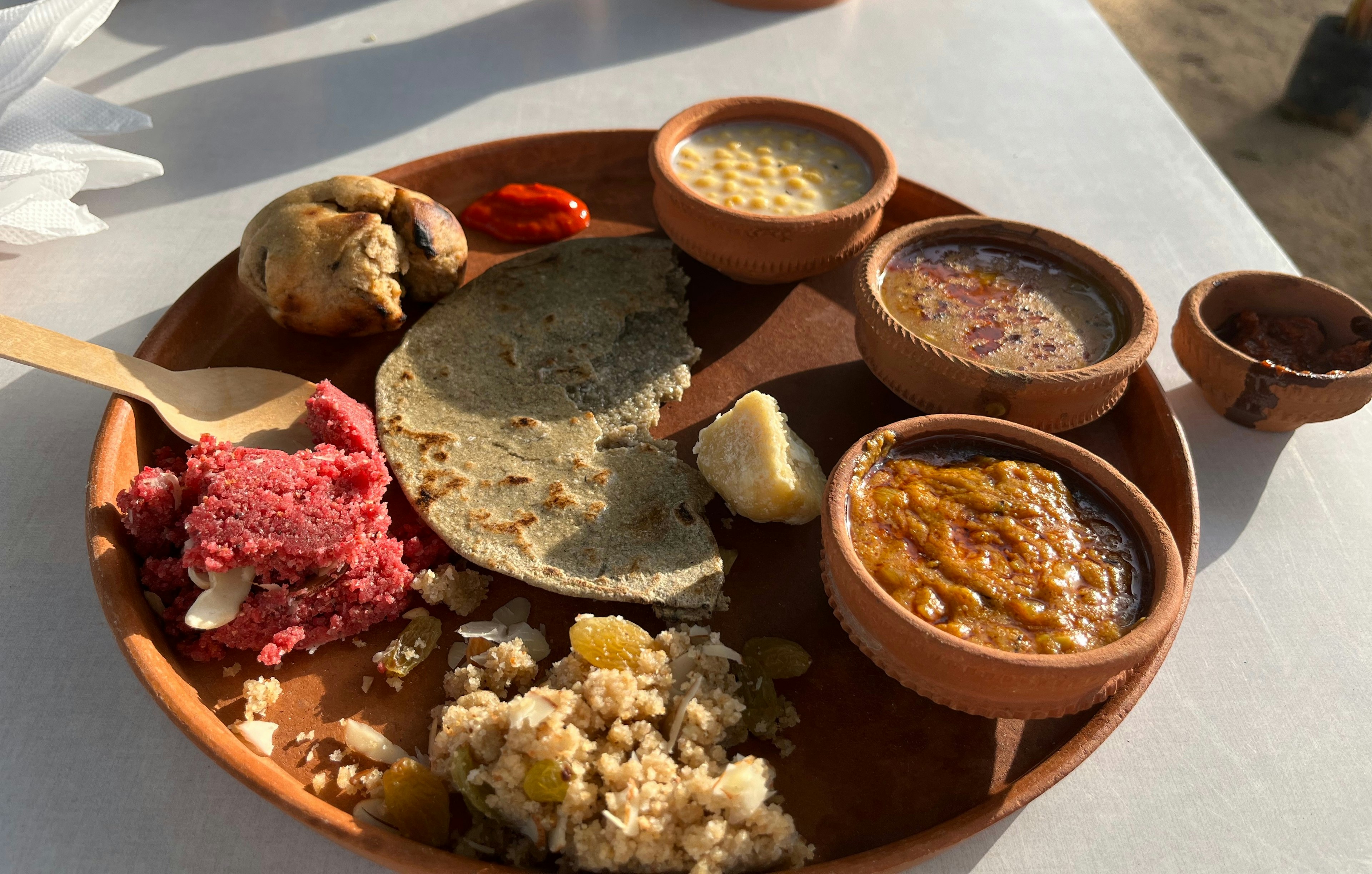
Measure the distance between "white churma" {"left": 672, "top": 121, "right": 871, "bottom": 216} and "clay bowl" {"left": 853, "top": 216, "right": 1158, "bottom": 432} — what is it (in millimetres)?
339

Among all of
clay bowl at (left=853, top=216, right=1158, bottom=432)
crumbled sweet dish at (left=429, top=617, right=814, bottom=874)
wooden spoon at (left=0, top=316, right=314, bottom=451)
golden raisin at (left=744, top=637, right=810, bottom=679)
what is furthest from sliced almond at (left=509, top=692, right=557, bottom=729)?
clay bowl at (left=853, top=216, right=1158, bottom=432)

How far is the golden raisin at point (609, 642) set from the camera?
1.94 m

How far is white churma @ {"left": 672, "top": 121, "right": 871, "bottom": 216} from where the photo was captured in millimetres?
2969

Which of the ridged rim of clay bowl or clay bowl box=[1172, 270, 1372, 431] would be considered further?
the ridged rim of clay bowl

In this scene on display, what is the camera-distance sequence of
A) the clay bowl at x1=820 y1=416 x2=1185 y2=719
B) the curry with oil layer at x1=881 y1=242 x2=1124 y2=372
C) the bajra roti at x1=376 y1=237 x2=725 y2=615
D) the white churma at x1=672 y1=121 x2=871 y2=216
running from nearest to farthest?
the clay bowl at x1=820 y1=416 x2=1185 y2=719
the bajra roti at x1=376 y1=237 x2=725 y2=615
the curry with oil layer at x1=881 y1=242 x2=1124 y2=372
the white churma at x1=672 y1=121 x2=871 y2=216

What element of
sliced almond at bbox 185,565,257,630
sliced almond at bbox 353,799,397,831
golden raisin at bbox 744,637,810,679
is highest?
sliced almond at bbox 185,565,257,630

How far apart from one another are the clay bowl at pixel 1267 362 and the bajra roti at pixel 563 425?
1.52m

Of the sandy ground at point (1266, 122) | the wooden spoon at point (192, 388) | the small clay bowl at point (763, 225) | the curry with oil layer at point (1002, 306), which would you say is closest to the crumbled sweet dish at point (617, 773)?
the wooden spoon at point (192, 388)

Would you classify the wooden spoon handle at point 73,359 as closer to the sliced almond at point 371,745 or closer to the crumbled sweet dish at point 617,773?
the sliced almond at point 371,745

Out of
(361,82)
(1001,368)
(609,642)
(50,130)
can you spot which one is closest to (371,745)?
(609,642)

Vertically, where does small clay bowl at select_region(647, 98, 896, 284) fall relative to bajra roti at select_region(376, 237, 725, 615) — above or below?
above

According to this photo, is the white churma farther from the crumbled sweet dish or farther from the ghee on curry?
the crumbled sweet dish

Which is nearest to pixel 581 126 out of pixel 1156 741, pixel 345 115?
pixel 345 115

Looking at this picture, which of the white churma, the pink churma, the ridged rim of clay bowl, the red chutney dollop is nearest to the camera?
the pink churma
